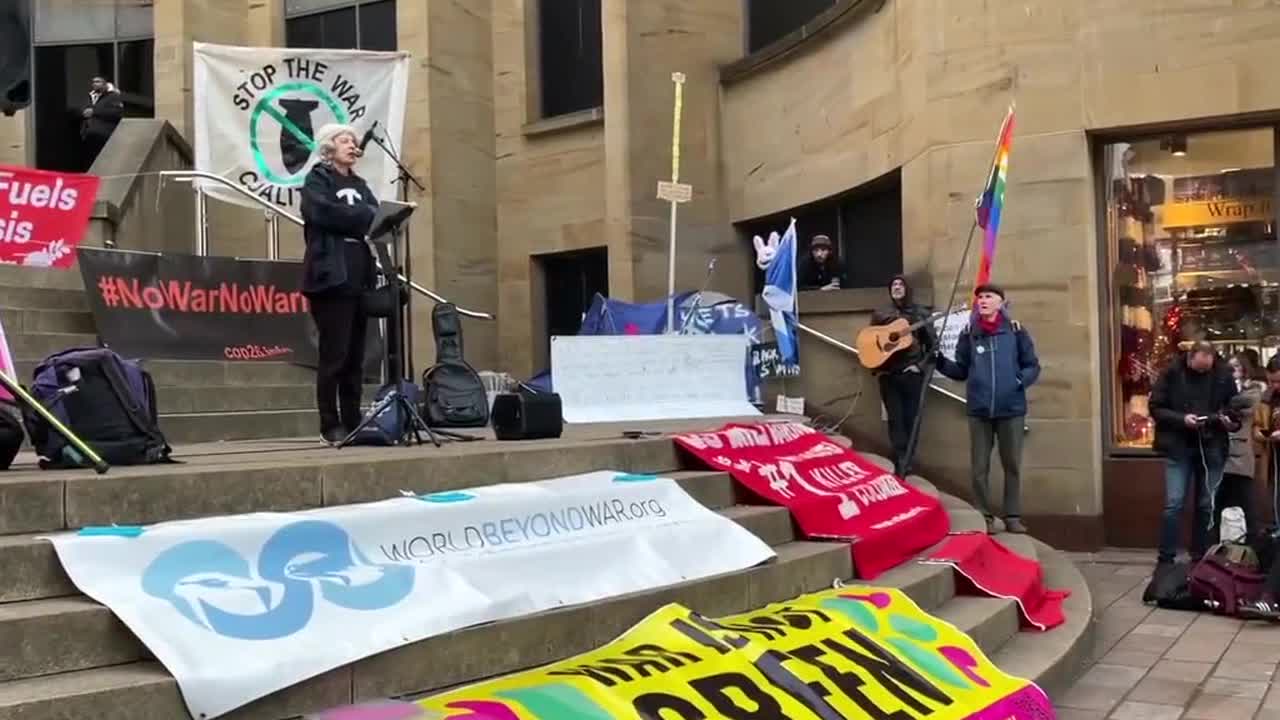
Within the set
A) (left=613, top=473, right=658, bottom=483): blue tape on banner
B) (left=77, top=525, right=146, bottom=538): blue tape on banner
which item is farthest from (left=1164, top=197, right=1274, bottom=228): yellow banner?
(left=77, top=525, right=146, bottom=538): blue tape on banner

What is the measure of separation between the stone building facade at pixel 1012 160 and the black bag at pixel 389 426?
16.1ft

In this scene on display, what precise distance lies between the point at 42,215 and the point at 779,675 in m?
8.20

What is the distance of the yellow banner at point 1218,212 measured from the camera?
983 cm

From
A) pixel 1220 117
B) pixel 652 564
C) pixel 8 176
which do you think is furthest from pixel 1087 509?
pixel 8 176

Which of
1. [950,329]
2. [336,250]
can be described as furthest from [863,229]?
[336,250]

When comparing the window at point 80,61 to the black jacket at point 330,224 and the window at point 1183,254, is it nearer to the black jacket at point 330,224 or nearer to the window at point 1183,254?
the black jacket at point 330,224

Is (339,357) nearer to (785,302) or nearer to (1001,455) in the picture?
(785,302)

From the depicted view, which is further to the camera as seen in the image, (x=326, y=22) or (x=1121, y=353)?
(x=326, y=22)

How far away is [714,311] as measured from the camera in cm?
1150

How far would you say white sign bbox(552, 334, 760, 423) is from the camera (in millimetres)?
9664

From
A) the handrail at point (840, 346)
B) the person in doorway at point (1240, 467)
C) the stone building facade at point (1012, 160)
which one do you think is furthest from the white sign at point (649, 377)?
the person in doorway at point (1240, 467)

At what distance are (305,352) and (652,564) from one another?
19.7 feet

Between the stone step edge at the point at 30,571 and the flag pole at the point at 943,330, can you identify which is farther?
the flag pole at the point at 943,330

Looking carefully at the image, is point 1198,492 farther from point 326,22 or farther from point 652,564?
point 326,22
